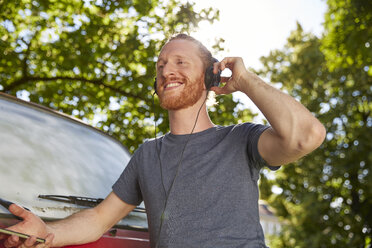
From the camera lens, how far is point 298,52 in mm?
18391

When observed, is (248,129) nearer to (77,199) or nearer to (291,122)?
(291,122)

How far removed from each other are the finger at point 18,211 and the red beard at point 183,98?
3.27ft

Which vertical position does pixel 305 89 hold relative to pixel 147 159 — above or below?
above

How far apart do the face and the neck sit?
0.04m


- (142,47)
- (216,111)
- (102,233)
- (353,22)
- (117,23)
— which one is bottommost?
(102,233)

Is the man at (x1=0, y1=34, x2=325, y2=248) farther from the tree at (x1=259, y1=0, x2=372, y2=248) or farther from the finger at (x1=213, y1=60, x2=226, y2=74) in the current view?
the tree at (x1=259, y1=0, x2=372, y2=248)

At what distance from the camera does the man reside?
1884mm

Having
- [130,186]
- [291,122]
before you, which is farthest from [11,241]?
[291,122]

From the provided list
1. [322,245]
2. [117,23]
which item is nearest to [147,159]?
[117,23]

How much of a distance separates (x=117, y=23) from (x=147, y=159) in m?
6.26

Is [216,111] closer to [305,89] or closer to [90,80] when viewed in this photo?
[90,80]

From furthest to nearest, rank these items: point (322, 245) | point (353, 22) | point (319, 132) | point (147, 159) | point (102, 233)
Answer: point (322, 245)
point (353, 22)
point (147, 159)
point (102, 233)
point (319, 132)

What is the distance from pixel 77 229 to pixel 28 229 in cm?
27

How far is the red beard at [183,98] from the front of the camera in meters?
2.38
